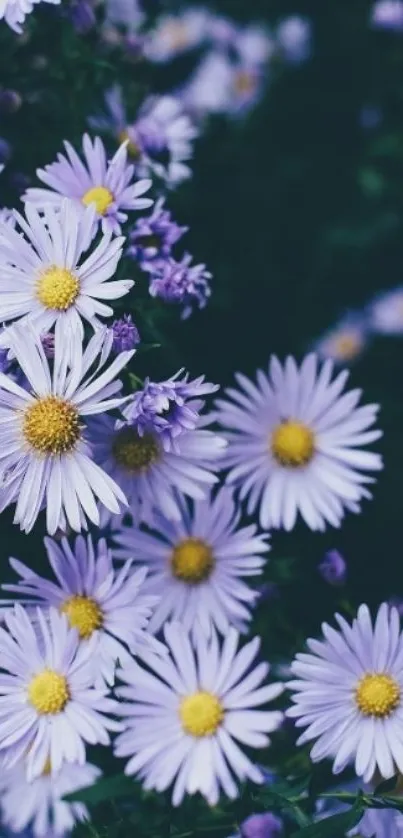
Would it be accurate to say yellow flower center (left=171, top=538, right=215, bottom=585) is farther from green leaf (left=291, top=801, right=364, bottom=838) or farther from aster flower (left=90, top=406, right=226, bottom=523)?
green leaf (left=291, top=801, right=364, bottom=838)

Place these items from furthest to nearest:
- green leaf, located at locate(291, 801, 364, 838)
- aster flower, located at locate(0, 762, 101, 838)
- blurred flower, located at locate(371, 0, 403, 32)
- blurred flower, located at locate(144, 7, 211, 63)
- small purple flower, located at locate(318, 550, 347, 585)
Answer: blurred flower, located at locate(144, 7, 211, 63)
blurred flower, located at locate(371, 0, 403, 32)
aster flower, located at locate(0, 762, 101, 838)
small purple flower, located at locate(318, 550, 347, 585)
green leaf, located at locate(291, 801, 364, 838)

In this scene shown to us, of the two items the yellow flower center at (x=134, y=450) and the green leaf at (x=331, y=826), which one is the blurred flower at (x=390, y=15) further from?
the green leaf at (x=331, y=826)

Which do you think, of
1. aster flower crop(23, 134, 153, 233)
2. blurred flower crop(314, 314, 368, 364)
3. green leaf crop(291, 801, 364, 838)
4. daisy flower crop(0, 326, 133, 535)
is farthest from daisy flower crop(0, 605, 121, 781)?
blurred flower crop(314, 314, 368, 364)

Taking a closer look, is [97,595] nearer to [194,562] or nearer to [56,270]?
[194,562]

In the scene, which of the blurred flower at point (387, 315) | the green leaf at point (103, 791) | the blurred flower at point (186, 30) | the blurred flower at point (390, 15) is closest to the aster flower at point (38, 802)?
the green leaf at point (103, 791)

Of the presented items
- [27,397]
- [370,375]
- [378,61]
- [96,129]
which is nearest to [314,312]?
[370,375]
